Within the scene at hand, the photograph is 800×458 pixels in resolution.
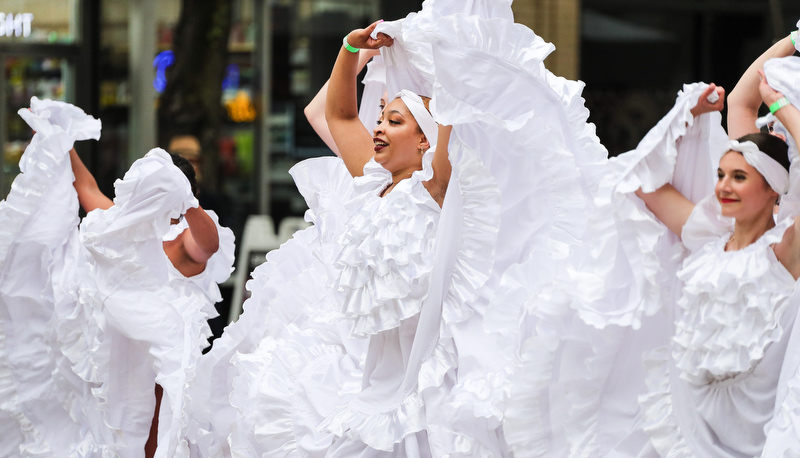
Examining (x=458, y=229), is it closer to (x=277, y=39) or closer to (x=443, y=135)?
(x=443, y=135)

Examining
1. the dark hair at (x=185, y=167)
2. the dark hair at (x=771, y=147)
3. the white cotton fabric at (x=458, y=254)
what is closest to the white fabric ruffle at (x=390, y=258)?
the white cotton fabric at (x=458, y=254)

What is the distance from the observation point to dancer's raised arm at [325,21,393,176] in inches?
165

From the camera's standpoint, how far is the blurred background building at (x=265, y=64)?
9.59 m

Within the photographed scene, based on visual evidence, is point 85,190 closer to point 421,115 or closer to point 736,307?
point 421,115

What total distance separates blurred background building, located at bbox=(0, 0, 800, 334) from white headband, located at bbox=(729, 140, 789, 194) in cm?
659

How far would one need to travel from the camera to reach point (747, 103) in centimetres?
362

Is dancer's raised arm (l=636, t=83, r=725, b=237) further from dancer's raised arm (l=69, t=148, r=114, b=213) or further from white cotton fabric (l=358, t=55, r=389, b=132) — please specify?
dancer's raised arm (l=69, t=148, r=114, b=213)

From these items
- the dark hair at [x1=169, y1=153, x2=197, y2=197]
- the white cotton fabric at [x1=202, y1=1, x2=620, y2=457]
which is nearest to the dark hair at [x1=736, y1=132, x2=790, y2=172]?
the white cotton fabric at [x1=202, y1=1, x2=620, y2=457]

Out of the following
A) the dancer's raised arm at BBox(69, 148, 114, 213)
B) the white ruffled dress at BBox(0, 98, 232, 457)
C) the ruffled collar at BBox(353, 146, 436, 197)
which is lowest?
the white ruffled dress at BBox(0, 98, 232, 457)

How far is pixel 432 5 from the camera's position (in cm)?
373

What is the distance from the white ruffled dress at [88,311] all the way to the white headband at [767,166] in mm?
2486

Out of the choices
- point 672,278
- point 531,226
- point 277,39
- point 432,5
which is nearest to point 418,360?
point 531,226

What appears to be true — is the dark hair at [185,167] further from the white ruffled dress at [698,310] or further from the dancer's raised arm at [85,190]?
the white ruffled dress at [698,310]

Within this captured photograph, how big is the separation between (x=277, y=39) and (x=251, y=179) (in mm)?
1360
